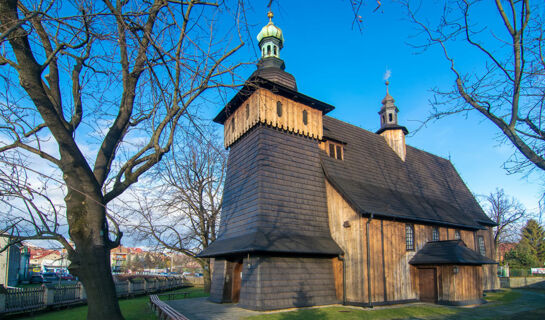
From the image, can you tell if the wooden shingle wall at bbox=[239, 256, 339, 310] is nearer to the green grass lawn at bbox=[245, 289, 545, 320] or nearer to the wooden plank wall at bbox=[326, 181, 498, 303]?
the green grass lawn at bbox=[245, 289, 545, 320]

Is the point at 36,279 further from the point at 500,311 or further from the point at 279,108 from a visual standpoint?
the point at 500,311

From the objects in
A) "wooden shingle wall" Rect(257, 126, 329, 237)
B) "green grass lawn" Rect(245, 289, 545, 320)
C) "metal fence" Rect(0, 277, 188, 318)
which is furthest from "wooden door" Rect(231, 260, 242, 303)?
"metal fence" Rect(0, 277, 188, 318)

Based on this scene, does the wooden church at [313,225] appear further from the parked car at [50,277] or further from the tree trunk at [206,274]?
the parked car at [50,277]

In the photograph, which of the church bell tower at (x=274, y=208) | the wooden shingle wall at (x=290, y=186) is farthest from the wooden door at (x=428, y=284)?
the wooden shingle wall at (x=290, y=186)

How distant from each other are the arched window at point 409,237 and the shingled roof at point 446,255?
52 cm

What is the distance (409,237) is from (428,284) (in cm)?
242

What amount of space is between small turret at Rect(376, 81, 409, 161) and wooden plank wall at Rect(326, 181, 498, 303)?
7960 millimetres

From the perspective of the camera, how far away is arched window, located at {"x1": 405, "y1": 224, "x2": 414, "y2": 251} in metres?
17.8

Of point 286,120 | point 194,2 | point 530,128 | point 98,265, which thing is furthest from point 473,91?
point 286,120

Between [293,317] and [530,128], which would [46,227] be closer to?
[293,317]

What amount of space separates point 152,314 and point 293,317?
5.70 meters

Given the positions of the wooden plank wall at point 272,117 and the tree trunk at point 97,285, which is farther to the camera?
the wooden plank wall at point 272,117

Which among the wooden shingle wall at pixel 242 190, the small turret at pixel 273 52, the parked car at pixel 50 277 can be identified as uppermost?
the small turret at pixel 273 52

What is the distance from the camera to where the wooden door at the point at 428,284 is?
16.8 m
